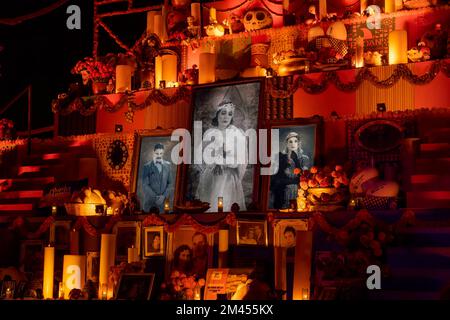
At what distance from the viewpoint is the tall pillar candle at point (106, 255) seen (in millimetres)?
10875

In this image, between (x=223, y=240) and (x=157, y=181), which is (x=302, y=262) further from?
(x=157, y=181)

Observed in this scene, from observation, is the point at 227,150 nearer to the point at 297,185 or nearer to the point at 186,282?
the point at 297,185

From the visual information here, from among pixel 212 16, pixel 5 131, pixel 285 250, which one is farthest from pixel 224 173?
pixel 5 131

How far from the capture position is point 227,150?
12.6 meters

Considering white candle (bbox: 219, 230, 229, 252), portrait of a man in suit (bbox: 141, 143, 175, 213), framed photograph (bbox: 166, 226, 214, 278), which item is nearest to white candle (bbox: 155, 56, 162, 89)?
portrait of a man in suit (bbox: 141, 143, 175, 213)

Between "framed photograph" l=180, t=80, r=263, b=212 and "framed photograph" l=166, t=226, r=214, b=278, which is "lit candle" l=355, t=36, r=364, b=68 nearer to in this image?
"framed photograph" l=180, t=80, r=263, b=212

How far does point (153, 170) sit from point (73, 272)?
8.09 feet

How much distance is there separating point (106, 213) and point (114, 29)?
468 centimetres

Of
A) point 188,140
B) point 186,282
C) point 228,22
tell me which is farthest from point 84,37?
point 186,282

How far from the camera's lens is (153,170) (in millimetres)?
13031

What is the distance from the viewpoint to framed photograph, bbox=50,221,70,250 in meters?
12.0

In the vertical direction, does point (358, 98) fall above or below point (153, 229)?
above

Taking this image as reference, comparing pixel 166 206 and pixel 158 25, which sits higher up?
pixel 158 25

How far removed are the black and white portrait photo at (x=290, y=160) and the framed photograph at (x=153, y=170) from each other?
4.58ft
